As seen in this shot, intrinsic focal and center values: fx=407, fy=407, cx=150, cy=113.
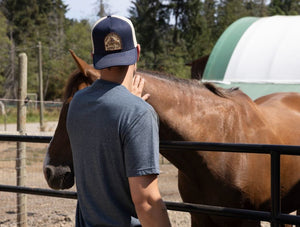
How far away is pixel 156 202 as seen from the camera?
1422mm

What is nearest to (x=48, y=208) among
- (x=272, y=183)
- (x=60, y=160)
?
(x=60, y=160)

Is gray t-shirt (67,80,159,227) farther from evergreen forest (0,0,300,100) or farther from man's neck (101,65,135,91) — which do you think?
evergreen forest (0,0,300,100)

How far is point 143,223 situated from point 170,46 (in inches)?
1525

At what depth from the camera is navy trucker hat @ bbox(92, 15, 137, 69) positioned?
147 centimetres

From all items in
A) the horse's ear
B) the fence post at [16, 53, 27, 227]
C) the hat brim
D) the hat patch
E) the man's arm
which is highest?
the hat patch

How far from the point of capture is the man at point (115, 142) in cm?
140

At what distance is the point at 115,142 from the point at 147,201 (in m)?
0.23

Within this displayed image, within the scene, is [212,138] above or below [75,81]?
below

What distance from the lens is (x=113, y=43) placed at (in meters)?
1.47

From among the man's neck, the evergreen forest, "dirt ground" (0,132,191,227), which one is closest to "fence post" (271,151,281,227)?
the man's neck

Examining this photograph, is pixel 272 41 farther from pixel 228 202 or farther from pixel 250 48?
pixel 228 202

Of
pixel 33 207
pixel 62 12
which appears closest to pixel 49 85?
pixel 62 12

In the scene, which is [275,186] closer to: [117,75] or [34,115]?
[117,75]

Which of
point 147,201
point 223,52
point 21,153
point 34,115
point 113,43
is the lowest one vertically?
point 34,115
